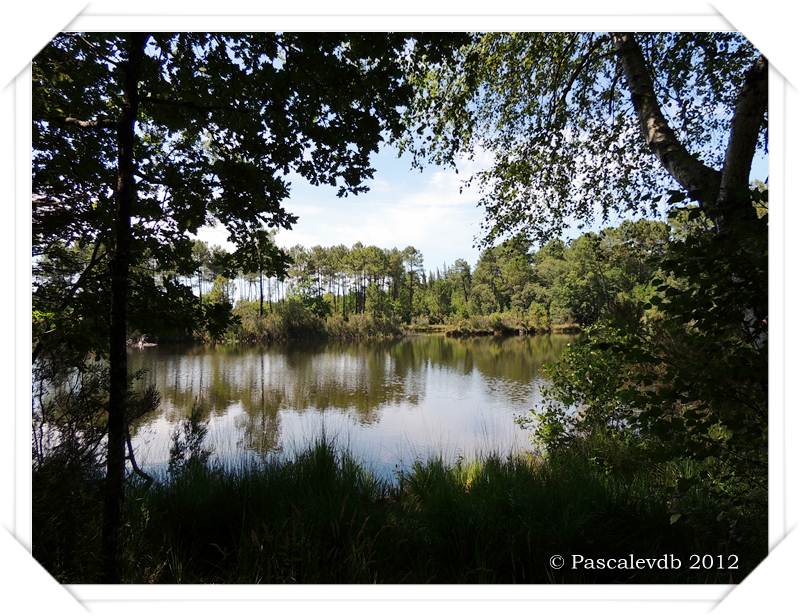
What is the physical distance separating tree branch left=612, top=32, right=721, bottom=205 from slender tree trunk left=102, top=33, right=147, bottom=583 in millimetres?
2759

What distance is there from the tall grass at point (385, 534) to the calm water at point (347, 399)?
1277mm

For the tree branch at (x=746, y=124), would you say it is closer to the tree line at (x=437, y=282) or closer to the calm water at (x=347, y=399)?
the tree line at (x=437, y=282)

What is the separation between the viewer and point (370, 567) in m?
1.73

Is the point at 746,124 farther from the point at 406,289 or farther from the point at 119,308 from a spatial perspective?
the point at 406,289

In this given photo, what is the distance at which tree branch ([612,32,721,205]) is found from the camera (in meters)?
2.04

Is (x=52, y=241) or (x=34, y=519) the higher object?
(x=52, y=241)

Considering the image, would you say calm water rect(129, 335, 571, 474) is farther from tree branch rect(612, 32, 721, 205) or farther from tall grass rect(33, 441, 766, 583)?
tree branch rect(612, 32, 721, 205)

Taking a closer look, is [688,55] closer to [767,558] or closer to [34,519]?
[767,558]

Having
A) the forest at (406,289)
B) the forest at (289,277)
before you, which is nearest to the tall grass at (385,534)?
the forest at (289,277)

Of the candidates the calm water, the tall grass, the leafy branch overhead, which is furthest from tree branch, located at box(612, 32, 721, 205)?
the calm water

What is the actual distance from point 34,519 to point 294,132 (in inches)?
88.7

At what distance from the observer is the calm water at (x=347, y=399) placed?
15.7ft
